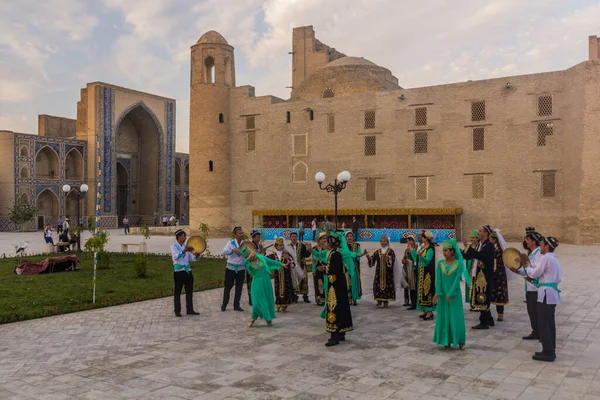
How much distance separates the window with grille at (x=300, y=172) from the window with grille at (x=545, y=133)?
1331cm

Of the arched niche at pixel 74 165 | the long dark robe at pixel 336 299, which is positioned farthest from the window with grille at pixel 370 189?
the arched niche at pixel 74 165

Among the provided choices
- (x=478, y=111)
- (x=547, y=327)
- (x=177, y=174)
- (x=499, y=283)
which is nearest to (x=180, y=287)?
(x=499, y=283)

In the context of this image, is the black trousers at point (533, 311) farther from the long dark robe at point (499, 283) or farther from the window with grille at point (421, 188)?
the window with grille at point (421, 188)

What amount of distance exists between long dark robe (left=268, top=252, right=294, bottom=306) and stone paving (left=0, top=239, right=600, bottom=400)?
1.36 feet

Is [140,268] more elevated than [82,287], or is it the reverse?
[140,268]

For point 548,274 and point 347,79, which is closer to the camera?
point 548,274

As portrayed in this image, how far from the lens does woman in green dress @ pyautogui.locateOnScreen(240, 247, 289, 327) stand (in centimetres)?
872

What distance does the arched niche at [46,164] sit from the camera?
145ft

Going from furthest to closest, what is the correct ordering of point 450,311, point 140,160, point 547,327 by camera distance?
point 140,160 → point 450,311 → point 547,327

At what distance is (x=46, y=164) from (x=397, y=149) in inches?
1167

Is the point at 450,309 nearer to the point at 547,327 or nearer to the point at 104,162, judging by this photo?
the point at 547,327

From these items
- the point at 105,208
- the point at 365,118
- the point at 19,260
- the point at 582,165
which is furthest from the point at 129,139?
the point at 582,165

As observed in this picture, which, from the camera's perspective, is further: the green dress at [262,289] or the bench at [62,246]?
the bench at [62,246]

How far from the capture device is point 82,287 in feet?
43.4
